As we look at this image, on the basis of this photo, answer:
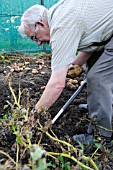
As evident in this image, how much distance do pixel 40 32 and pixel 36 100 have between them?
3.95ft

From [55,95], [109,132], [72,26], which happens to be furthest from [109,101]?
[72,26]

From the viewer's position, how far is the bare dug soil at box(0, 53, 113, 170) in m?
2.48

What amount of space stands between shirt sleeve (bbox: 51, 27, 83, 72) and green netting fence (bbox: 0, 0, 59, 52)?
4735 millimetres

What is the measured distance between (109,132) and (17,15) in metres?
5.07

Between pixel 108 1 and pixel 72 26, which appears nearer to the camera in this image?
pixel 72 26

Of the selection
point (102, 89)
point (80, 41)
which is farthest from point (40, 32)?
point (102, 89)

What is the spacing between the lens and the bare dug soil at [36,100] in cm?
248

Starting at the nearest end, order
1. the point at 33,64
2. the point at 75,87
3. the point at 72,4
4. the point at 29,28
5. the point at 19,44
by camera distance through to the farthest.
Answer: the point at 72,4, the point at 29,28, the point at 75,87, the point at 33,64, the point at 19,44

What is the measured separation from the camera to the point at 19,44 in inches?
295

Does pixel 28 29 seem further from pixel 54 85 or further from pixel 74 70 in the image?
pixel 74 70

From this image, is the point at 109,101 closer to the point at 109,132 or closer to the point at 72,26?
the point at 109,132

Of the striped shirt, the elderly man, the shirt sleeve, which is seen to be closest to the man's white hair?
the elderly man

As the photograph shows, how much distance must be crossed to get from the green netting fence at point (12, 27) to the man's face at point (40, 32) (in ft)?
14.2

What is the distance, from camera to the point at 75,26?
268 cm
